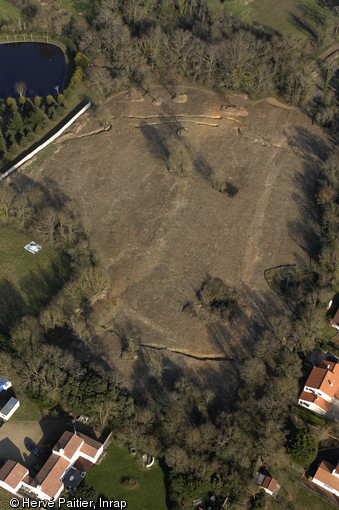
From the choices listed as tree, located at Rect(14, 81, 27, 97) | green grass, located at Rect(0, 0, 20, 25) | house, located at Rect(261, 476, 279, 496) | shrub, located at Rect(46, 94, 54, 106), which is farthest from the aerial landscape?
shrub, located at Rect(46, 94, 54, 106)

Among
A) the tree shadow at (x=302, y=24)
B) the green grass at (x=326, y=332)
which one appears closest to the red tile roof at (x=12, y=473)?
the green grass at (x=326, y=332)

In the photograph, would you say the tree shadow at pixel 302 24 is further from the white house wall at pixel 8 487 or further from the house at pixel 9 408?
the white house wall at pixel 8 487

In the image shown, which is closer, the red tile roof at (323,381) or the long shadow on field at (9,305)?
the red tile roof at (323,381)

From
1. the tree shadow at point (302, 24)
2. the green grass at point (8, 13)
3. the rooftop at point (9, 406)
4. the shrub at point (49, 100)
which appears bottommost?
the rooftop at point (9, 406)

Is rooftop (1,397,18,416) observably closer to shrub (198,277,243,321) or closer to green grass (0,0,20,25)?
shrub (198,277,243,321)

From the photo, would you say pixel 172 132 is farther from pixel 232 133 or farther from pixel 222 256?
pixel 222 256
